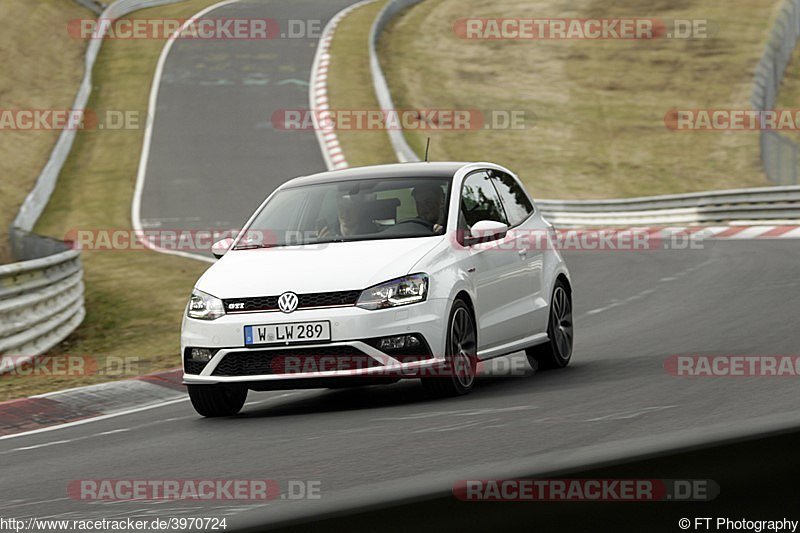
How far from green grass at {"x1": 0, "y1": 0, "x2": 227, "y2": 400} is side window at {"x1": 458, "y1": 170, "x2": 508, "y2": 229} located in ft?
12.6

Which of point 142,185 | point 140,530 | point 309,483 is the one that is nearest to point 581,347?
point 309,483

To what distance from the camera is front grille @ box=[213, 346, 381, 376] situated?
881 centimetres

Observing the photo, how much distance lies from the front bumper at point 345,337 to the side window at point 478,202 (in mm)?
1107

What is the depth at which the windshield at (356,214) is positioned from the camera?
972 centimetres

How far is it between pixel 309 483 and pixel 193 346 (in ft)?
9.67

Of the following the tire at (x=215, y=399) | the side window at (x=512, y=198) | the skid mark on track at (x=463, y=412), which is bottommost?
the tire at (x=215, y=399)

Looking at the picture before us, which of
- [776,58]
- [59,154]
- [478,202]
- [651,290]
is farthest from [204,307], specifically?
[776,58]

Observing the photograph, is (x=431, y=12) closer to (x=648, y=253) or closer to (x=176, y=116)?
(x=176, y=116)

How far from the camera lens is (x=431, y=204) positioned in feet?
32.3

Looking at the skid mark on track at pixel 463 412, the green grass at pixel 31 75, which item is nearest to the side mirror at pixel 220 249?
the skid mark on track at pixel 463 412

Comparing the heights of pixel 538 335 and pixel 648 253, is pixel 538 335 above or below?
above

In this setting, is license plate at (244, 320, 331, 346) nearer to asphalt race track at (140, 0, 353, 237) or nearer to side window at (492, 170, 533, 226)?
side window at (492, 170, 533, 226)

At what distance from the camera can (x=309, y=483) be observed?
643cm

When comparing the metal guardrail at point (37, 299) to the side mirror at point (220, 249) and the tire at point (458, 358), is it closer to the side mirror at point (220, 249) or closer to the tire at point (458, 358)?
the side mirror at point (220, 249)
